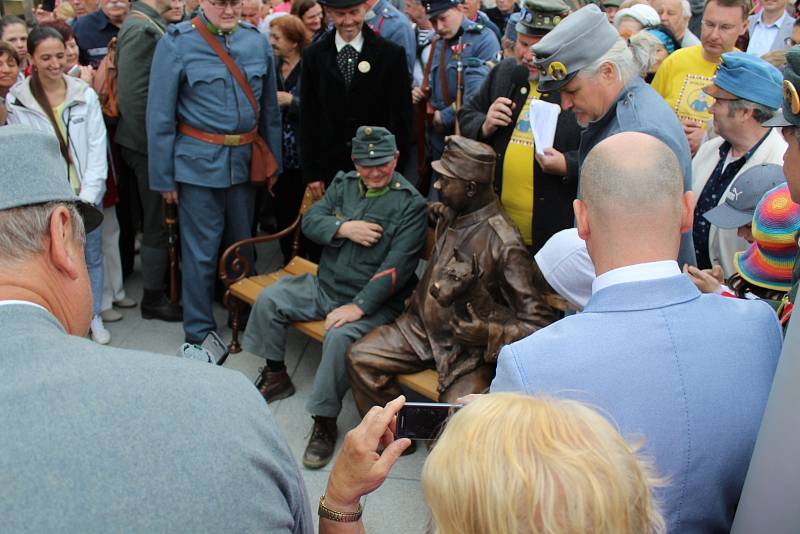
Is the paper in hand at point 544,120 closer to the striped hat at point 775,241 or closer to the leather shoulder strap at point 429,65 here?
the striped hat at point 775,241

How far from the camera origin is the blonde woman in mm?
1134

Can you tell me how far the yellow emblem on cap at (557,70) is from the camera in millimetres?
3174

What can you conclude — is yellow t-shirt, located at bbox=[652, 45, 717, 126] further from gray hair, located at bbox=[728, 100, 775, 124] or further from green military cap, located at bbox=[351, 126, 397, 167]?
green military cap, located at bbox=[351, 126, 397, 167]

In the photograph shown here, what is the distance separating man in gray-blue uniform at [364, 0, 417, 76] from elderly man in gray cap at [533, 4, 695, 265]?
10.6 ft

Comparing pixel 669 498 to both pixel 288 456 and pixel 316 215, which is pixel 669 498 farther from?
pixel 316 215

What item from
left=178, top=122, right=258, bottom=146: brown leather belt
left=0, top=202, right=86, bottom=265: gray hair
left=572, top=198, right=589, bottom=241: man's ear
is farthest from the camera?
left=178, top=122, right=258, bottom=146: brown leather belt

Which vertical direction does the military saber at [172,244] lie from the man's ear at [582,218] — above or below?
below

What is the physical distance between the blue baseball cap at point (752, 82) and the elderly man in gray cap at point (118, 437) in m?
2.72

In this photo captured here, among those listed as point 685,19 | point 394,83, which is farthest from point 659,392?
point 685,19

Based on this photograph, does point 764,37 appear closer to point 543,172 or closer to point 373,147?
point 543,172

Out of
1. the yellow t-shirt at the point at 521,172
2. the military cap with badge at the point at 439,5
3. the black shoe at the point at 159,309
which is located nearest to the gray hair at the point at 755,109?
the yellow t-shirt at the point at 521,172

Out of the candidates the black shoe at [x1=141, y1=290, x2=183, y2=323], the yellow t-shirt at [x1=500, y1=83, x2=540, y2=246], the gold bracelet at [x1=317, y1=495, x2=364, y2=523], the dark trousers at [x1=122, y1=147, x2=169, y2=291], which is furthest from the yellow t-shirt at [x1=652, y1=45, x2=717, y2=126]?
the gold bracelet at [x1=317, y1=495, x2=364, y2=523]

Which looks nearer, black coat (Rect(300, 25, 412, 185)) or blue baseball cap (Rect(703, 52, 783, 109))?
blue baseball cap (Rect(703, 52, 783, 109))

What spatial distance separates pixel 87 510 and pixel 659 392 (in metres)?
1.04
